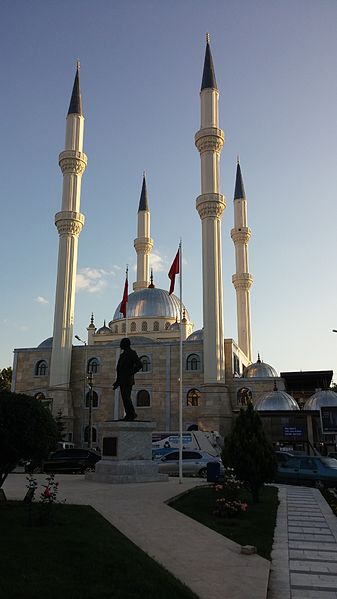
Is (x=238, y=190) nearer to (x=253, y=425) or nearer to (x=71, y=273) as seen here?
(x=71, y=273)

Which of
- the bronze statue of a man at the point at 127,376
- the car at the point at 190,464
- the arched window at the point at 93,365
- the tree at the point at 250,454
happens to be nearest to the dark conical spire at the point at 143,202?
the arched window at the point at 93,365

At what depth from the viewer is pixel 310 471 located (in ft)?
67.9

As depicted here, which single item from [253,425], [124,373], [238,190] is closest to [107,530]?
[253,425]

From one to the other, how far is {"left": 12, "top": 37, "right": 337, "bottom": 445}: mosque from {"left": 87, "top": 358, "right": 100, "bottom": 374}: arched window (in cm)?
9

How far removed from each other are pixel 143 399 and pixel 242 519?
108 ft

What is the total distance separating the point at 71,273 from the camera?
43875 mm

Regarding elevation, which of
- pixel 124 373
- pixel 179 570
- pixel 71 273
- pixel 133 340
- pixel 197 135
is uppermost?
pixel 197 135

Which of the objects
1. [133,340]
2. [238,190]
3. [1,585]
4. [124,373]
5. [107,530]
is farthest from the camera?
[238,190]

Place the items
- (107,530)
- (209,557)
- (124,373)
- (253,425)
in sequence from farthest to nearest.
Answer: (124,373) < (253,425) < (107,530) < (209,557)

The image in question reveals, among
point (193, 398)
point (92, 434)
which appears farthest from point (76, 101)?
point (92, 434)

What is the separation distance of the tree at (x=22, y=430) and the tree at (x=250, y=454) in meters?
5.01

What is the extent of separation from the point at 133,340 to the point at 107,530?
37903 mm

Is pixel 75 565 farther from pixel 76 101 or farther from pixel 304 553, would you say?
pixel 76 101

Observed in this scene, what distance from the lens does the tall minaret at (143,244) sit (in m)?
58.7
